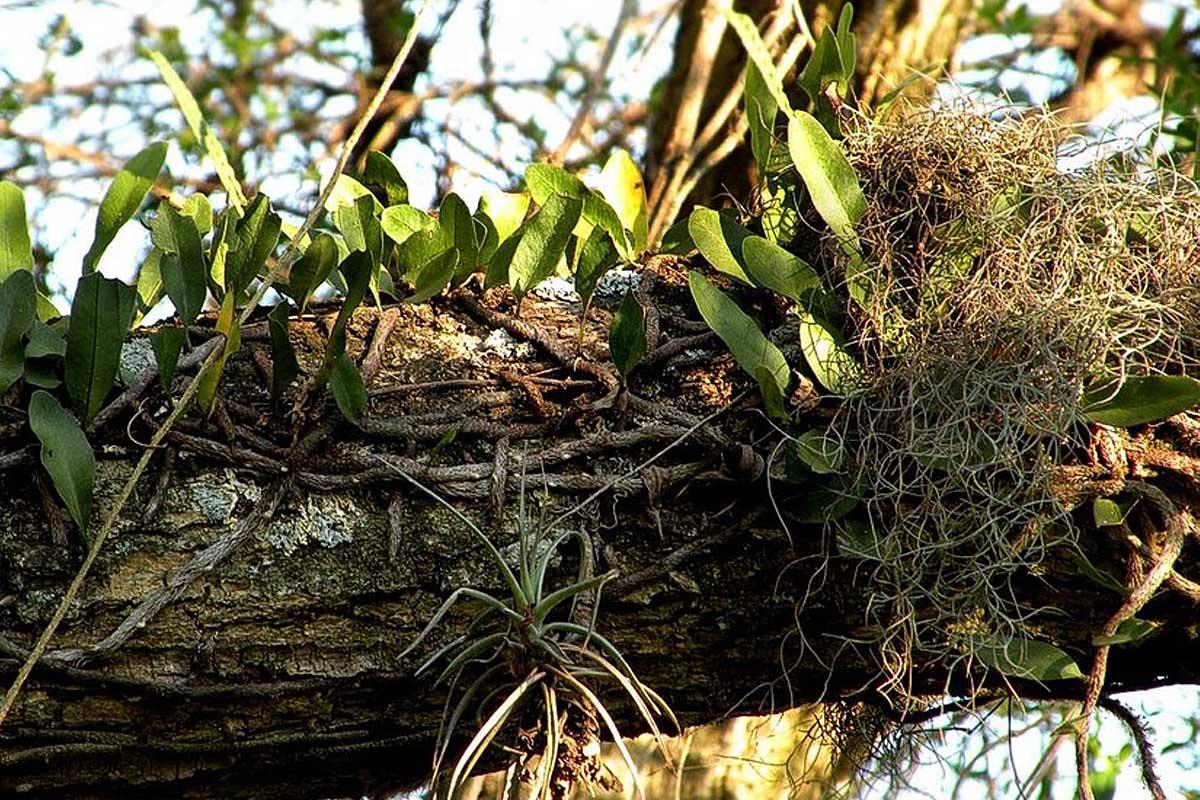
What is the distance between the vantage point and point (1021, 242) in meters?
1.03

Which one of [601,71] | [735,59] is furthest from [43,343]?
[735,59]

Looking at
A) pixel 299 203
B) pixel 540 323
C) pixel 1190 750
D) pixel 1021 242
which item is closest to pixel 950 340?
pixel 1021 242

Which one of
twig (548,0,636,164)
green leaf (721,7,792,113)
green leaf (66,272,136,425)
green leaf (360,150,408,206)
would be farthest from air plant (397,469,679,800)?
twig (548,0,636,164)

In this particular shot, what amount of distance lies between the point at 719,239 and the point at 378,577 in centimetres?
40

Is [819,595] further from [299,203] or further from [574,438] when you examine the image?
[299,203]

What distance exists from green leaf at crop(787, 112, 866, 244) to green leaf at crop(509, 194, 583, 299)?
0.19m

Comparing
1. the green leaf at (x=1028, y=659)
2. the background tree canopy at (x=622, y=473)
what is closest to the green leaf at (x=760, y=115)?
the background tree canopy at (x=622, y=473)

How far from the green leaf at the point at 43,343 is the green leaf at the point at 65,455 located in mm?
44

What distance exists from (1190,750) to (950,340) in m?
1.09

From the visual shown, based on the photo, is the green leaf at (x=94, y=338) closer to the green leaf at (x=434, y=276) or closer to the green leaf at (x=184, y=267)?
the green leaf at (x=184, y=267)

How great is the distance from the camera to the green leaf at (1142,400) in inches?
37.8

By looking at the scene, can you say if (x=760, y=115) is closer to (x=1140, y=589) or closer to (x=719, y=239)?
(x=719, y=239)

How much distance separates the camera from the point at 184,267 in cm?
104

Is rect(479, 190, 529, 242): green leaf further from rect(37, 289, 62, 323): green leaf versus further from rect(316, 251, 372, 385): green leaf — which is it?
rect(37, 289, 62, 323): green leaf
